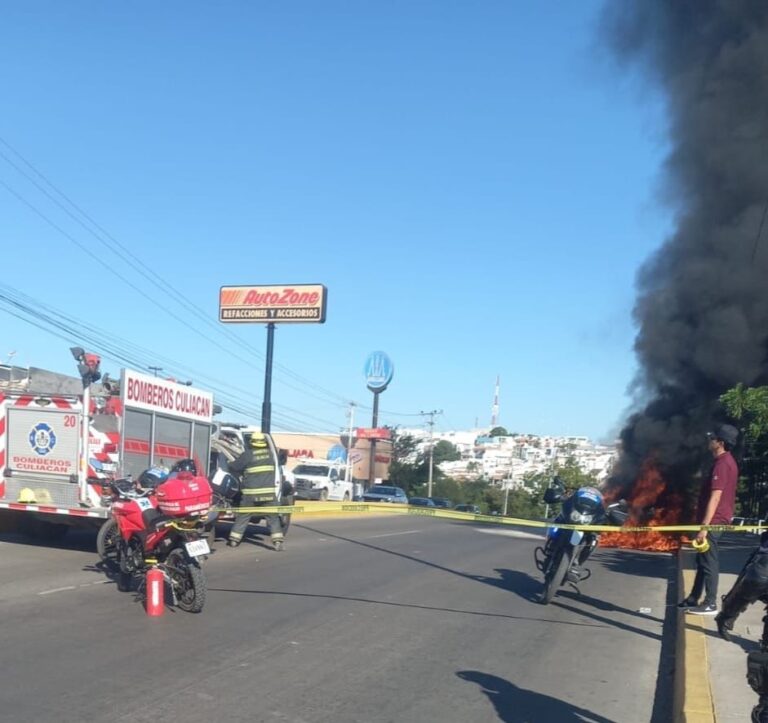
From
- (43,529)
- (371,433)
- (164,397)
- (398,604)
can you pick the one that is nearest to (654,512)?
(398,604)

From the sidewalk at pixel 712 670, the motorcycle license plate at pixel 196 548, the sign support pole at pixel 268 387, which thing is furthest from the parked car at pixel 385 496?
the sidewalk at pixel 712 670

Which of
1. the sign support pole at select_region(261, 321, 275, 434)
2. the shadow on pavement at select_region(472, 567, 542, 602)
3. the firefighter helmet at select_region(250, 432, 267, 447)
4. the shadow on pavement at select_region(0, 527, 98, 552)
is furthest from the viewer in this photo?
the sign support pole at select_region(261, 321, 275, 434)

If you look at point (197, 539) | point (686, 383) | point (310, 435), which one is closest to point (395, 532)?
point (686, 383)

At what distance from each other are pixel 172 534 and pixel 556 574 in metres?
4.04

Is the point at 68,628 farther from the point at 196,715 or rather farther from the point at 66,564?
the point at 66,564

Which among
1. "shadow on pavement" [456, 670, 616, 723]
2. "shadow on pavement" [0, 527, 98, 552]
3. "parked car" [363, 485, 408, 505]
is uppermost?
"shadow on pavement" [0, 527, 98, 552]

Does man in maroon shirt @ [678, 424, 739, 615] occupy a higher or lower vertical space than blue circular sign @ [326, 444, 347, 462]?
lower

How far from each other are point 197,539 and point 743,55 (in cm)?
1818

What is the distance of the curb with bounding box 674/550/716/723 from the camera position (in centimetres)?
533

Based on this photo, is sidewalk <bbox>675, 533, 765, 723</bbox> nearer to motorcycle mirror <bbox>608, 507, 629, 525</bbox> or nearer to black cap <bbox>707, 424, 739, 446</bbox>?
motorcycle mirror <bbox>608, 507, 629, 525</bbox>

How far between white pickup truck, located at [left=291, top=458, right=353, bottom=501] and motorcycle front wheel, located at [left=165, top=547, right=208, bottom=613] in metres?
30.0

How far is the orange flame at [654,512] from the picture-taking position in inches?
661

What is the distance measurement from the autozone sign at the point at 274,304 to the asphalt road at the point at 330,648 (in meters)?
29.1

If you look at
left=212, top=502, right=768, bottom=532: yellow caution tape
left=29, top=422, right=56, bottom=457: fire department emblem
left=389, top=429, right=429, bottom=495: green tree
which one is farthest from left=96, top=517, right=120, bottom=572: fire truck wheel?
left=389, top=429, right=429, bottom=495: green tree
